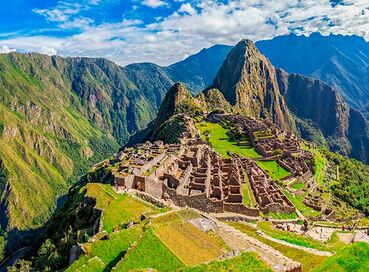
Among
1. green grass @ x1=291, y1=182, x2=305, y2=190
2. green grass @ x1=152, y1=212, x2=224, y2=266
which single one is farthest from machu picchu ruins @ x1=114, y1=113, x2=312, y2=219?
green grass @ x1=152, y1=212, x2=224, y2=266

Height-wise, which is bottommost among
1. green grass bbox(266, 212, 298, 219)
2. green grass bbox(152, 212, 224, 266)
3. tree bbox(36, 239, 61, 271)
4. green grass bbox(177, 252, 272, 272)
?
green grass bbox(266, 212, 298, 219)

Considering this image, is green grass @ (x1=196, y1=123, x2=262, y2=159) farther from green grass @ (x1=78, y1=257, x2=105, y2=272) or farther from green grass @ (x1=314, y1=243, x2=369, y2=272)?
green grass @ (x1=314, y1=243, x2=369, y2=272)

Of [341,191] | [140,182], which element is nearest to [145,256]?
[140,182]

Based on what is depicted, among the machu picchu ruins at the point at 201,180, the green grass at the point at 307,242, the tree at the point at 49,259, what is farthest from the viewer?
the machu picchu ruins at the point at 201,180

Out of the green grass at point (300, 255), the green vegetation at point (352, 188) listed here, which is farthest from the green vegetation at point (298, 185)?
the green grass at point (300, 255)

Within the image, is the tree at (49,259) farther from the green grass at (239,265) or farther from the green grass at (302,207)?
the green grass at (302,207)

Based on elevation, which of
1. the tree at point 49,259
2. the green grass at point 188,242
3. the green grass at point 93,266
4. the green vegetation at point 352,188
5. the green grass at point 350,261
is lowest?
the green vegetation at point 352,188
